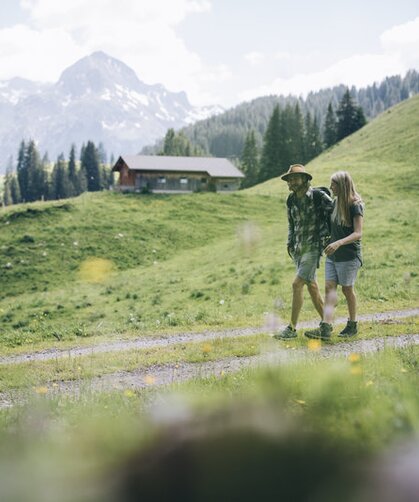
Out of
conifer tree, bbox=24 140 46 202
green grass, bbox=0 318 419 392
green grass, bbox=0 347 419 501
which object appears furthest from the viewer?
conifer tree, bbox=24 140 46 202

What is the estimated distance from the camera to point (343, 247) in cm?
913

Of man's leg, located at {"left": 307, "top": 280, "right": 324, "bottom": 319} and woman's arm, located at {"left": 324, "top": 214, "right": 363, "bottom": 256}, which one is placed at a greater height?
woman's arm, located at {"left": 324, "top": 214, "right": 363, "bottom": 256}

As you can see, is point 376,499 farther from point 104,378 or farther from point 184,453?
point 104,378

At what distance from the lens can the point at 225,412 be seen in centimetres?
329

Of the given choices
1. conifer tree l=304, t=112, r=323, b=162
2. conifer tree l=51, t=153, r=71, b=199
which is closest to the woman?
conifer tree l=304, t=112, r=323, b=162

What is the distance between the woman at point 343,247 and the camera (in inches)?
346

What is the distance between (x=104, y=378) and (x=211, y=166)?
215 feet

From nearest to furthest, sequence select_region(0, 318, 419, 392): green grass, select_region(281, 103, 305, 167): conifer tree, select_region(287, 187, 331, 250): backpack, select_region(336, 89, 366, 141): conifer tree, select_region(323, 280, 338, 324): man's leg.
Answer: select_region(0, 318, 419, 392): green grass, select_region(323, 280, 338, 324): man's leg, select_region(287, 187, 331, 250): backpack, select_region(336, 89, 366, 141): conifer tree, select_region(281, 103, 305, 167): conifer tree

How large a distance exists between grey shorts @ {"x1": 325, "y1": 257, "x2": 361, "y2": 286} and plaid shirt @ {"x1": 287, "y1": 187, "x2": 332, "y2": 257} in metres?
0.40

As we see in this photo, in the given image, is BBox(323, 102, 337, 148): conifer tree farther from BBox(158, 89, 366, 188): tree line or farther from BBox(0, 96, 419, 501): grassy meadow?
BBox(0, 96, 419, 501): grassy meadow

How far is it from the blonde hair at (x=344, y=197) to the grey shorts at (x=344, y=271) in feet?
2.45

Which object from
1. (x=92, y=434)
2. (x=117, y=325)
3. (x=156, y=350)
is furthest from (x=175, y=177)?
(x=92, y=434)

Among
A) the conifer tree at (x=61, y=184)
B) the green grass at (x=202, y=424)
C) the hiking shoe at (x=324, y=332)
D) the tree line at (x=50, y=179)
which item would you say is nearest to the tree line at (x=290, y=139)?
the conifer tree at (x=61, y=184)

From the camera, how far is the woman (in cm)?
878
